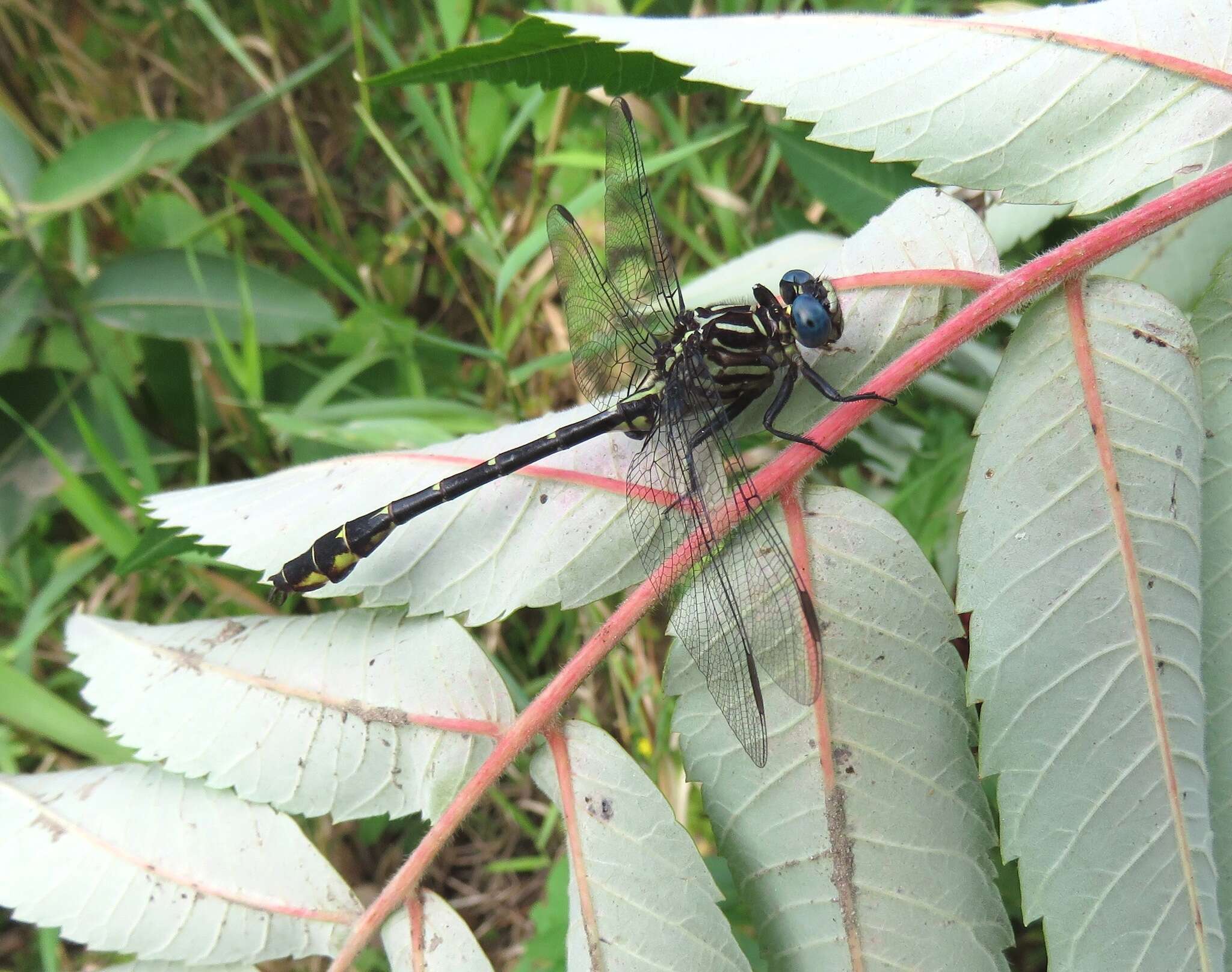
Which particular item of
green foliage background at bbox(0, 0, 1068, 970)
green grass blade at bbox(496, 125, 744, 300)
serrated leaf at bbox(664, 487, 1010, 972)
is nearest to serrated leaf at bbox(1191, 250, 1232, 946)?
serrated leaf at bbox(664, 487, 1010, 972)

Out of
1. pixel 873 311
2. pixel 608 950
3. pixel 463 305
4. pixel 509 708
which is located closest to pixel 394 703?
pixel 509 708

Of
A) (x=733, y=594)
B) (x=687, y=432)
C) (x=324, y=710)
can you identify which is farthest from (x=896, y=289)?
(x=324, y=710)

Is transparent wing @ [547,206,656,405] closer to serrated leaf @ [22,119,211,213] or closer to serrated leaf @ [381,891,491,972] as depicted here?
serrated leaf @ [381,891,491,972]

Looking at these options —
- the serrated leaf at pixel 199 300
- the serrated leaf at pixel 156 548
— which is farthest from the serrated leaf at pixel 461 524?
the serrated leaf at pixel 199 300

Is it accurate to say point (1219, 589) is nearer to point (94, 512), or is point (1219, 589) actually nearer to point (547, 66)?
point (547, 66)

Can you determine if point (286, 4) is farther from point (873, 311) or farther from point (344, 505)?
point (873, 311)

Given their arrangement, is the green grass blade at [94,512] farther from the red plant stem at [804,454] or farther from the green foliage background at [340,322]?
the red plant stem at [804,454]
